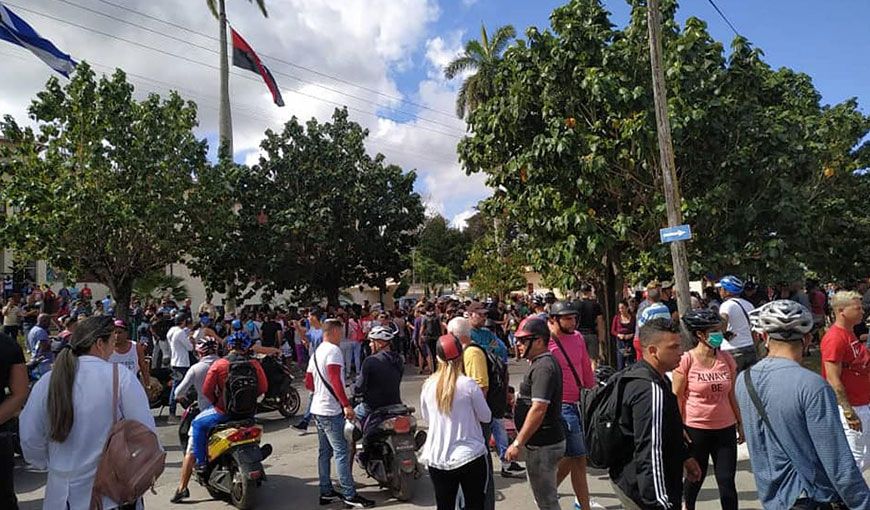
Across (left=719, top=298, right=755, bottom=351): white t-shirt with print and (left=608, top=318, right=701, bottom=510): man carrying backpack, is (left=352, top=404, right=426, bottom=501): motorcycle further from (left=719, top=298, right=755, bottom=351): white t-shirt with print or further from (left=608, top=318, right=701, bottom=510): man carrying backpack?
(left=719, top=298, right=755, bottom=351): white t-shirt with print

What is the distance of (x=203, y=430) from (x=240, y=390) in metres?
0.54

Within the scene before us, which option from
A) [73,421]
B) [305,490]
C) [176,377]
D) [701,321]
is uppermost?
[701,321]

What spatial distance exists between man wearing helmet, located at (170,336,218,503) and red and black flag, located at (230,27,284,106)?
18458 millimetres

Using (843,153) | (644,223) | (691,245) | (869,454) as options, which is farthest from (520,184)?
(843,153)

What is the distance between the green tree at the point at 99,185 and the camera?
16.2 meters

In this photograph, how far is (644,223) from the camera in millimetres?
11500

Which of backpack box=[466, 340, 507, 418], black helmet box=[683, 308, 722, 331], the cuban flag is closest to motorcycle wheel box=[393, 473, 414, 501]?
backpack box=[466, 340, 507, 418]

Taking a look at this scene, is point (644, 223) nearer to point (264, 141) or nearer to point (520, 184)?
point (520, 184)

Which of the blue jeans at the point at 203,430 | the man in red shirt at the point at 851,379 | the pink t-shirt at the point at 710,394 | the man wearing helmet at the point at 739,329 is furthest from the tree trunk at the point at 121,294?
the man in red shirt at the point at 851,379

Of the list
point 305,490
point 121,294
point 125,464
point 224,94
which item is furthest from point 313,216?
point 125,464

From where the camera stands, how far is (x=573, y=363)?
217 inches

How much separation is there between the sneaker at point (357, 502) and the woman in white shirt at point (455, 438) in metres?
2.26

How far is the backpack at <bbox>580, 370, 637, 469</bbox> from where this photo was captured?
342 centimetres

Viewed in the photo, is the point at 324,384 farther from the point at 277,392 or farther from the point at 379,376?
the point at 277,392
